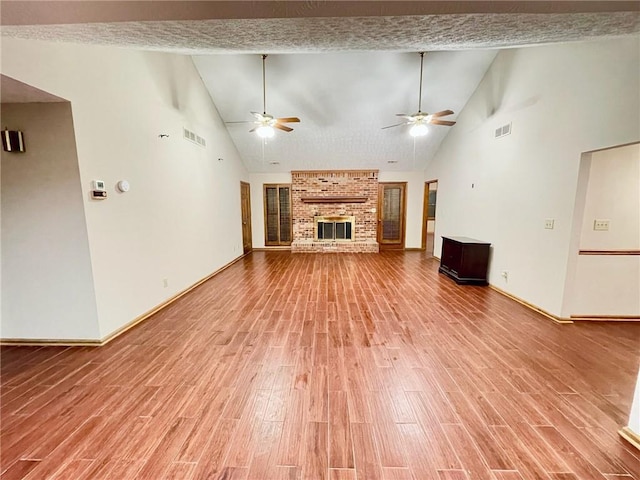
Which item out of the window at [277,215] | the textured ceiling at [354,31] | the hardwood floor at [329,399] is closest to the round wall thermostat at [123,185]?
the hardwood floor at [329,399]

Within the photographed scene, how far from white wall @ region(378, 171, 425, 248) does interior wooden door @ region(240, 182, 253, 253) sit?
3.88 metres

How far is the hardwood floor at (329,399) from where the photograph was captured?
4.67ft

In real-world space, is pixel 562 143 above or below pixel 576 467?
above

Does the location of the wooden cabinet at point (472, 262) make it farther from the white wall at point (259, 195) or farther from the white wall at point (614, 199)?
the white wall at point (259, 195)

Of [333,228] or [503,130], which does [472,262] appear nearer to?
[503,130]

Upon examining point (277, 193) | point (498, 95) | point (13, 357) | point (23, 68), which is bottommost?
point (13, 357)

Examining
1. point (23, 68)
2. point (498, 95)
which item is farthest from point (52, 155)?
point (498, 95)

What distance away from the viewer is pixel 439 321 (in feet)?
10.3

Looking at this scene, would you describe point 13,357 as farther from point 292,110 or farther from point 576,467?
point 292,110

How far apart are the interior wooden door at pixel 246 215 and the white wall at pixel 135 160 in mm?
2113

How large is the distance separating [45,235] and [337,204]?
20.3ft

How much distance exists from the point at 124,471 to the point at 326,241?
21.7ft

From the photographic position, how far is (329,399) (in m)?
1.88

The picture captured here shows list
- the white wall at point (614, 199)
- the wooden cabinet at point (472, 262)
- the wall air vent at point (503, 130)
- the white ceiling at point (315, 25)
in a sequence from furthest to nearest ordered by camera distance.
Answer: the wooden cabinet at point (472, 262) → the wall air vent at point (503, 130) → the white wall at point (614, 199) → the white ceiling at point (315, 25)
